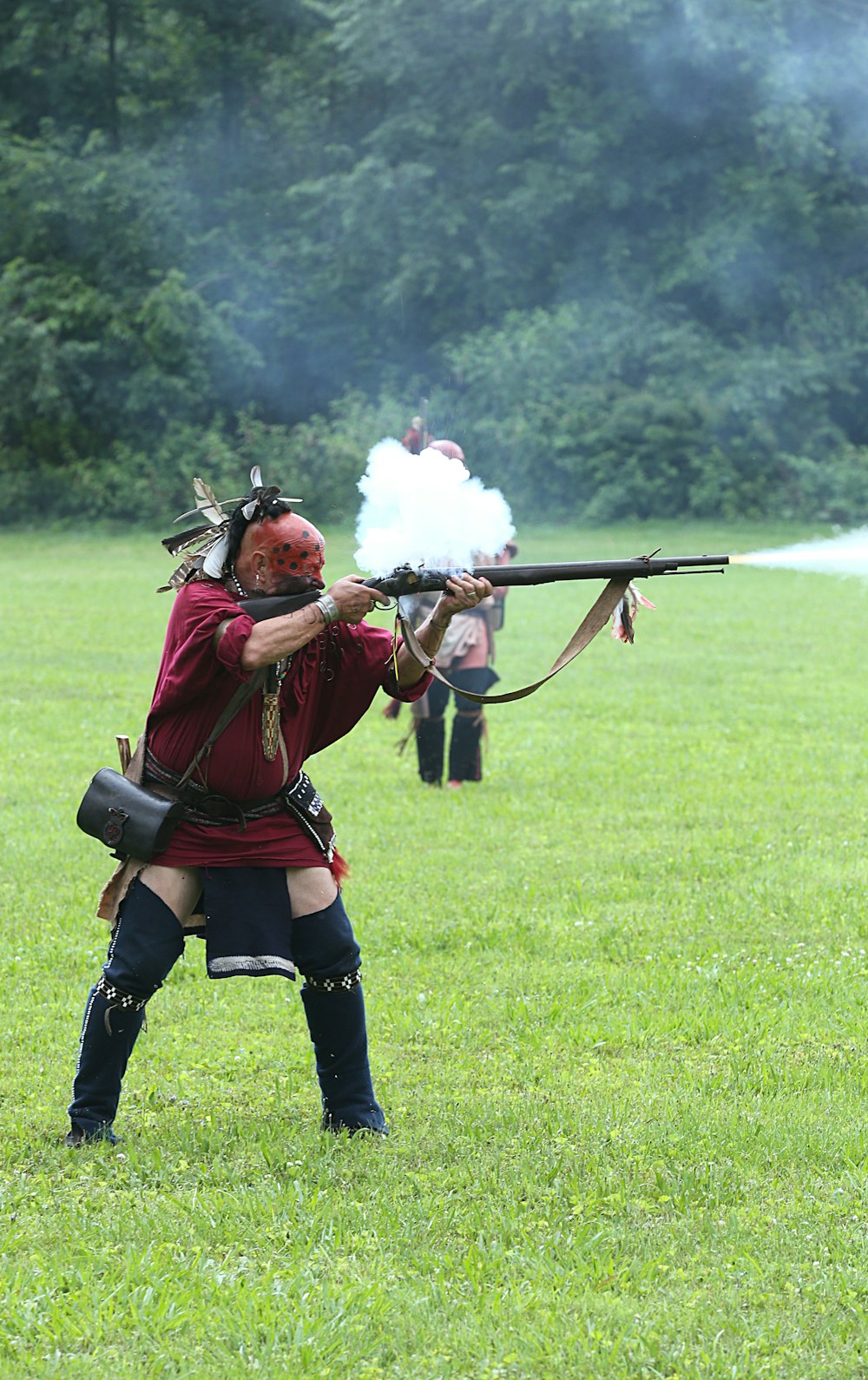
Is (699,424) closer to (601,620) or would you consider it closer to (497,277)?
(497,277)

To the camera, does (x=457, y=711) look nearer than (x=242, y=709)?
No

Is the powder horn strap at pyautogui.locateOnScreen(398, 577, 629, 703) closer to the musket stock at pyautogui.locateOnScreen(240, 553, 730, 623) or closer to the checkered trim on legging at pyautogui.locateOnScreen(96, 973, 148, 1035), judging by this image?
the musket stock at pyautogui.locateOnScreen(240, 553, 730, 623)

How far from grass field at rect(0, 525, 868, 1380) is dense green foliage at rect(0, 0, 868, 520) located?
27.3 meters

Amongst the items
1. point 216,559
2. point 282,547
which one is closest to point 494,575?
point 282,547

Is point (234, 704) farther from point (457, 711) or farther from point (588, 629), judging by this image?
point (457, 711)

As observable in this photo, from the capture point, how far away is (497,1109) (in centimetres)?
503

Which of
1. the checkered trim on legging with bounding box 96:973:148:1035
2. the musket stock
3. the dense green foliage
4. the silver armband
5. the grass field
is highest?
the dense green foliage

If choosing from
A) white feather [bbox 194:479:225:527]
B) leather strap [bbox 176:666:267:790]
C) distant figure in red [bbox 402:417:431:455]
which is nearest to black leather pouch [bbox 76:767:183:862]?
leather strap [bbox 176:666:267:790]

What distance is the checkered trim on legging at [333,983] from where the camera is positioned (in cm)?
480

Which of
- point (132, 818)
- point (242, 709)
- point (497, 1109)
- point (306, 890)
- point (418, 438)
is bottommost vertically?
point (497, 1109)

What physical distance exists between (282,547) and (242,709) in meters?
0.49

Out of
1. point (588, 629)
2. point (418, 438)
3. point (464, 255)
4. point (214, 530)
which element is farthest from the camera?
point (464, 255)

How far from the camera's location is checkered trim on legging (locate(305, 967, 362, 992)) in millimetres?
4801

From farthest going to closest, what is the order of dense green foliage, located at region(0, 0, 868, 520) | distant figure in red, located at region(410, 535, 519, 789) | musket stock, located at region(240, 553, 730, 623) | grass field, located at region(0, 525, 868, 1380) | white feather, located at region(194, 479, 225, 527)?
1. dense green foliage, located at region(0, 0, 868, 520)
2. distant figure in red, located at region(410, 535, 519, 789)
3. white feather, located at region(194, 479, 225, 527)
4. musket stock, located at region(240, 553, 730, 623)
5. grass field, located at region(0, 525, 868, 1380)
